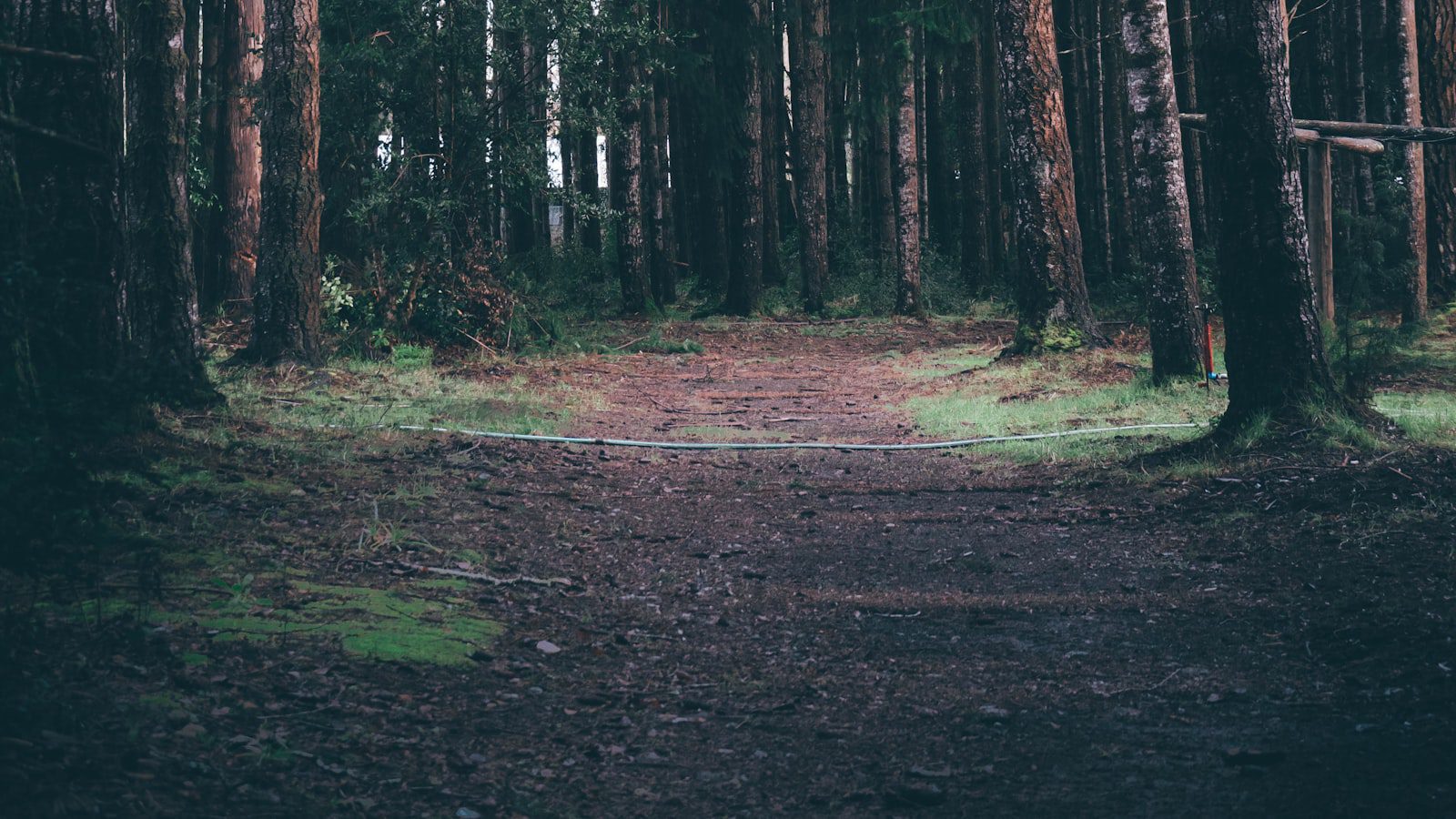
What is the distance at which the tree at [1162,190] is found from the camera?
34.4 ft

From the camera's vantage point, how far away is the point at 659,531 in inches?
268

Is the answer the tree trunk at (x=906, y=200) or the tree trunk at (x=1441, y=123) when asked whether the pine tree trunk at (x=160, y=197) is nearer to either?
the tree trunk at (x=906, y=200)

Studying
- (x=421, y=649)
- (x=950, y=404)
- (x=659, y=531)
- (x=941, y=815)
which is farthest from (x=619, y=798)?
(x=950, y=404)

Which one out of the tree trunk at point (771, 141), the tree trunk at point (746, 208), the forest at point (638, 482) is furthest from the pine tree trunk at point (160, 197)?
the tree trunk at point (771, 141)

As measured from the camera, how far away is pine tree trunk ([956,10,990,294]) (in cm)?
2436

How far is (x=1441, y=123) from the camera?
54.9 ft

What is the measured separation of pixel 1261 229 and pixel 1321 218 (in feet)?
9.91

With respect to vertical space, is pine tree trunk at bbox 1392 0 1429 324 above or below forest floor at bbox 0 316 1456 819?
above

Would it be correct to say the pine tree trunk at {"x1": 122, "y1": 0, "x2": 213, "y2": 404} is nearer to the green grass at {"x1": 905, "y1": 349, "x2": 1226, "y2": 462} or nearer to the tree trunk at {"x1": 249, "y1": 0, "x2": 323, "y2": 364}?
the tree trunk at {"x1": 249, "y1": 0, "x2": 323, "y2": 364}

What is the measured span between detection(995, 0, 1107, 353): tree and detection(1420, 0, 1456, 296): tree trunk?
659 cm

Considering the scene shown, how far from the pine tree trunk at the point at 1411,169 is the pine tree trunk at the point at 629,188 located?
1113 centimetres

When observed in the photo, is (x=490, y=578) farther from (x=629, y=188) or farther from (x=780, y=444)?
(x=629, y=188)

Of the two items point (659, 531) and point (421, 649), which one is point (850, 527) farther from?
point (421, 649)

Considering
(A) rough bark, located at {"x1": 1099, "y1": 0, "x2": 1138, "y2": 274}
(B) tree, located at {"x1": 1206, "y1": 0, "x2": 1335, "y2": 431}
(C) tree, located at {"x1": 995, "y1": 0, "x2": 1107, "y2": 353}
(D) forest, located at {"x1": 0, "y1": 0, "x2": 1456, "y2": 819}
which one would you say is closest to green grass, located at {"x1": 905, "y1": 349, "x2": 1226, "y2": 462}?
(D) forest, located at {"x1": 0, "y1": 0, "x2": 1456, "y2": 819}
